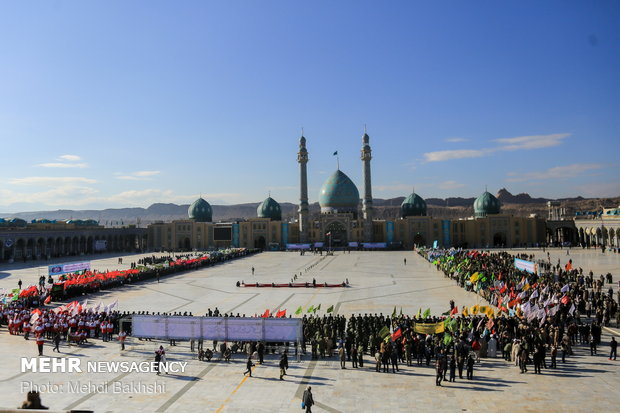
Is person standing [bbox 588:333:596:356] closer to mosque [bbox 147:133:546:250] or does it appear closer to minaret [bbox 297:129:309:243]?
mosque [bbox 147:133:546:250]

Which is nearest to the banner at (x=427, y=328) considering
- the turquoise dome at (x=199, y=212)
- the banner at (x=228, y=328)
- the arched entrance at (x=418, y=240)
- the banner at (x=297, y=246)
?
the banner at (x=228, y=328)

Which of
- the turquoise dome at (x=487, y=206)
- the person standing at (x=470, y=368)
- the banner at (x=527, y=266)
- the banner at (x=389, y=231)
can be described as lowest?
the person standing at (x=470, y=368)

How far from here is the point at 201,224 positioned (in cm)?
8712

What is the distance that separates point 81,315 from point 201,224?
65.4 metres

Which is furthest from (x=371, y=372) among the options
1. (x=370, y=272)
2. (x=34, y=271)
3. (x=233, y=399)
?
(x=34, y=271)

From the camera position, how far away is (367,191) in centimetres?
8588

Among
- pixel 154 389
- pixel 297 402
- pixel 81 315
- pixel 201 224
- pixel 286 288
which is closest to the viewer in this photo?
pixel 297 402

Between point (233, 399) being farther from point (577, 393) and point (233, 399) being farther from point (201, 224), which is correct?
point (201, 224)

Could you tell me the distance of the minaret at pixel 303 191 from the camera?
8450cm

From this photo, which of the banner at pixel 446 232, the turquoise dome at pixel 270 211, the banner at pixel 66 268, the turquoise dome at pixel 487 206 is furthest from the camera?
the turquoise dome at pixel 270 211

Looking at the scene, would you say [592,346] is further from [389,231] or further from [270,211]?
[270,211]

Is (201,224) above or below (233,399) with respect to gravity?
above

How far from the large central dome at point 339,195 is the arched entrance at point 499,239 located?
23.3m

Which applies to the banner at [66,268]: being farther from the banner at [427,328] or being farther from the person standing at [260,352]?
the banner at [427,328]
